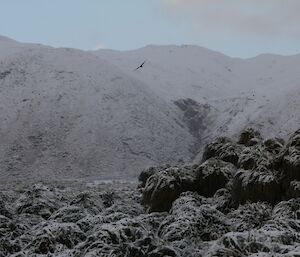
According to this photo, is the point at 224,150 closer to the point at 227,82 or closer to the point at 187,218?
the point at 187,218

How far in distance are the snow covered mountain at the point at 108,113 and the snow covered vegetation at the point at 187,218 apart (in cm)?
2588

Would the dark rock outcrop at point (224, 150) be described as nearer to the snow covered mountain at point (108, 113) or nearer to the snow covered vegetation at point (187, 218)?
the snow covered vegetation at point (187, 218)

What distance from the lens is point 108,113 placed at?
53.4 m

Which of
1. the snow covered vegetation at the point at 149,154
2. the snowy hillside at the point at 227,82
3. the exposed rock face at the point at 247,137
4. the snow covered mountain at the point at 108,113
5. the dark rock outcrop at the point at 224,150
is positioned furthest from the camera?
the snowy hillside at the point at 227,82

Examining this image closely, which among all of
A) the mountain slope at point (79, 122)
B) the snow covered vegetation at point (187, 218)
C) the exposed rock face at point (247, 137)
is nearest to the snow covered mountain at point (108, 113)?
the mountain slope at point (79, 122)

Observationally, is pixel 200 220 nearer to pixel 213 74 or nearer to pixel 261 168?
pixel 261 168

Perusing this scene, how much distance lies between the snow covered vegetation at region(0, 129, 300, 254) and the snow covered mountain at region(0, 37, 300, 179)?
25883 millimetres

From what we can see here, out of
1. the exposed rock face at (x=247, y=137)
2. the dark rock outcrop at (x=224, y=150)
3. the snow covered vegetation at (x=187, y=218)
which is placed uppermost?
the exposed rock face at (x=247, y=137)

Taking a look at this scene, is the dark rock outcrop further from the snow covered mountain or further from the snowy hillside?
the snowy hillside

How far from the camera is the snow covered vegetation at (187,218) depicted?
19.2 ft

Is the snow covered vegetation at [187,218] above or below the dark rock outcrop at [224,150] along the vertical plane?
below

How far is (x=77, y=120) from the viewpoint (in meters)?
50.6

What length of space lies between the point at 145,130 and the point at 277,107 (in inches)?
523

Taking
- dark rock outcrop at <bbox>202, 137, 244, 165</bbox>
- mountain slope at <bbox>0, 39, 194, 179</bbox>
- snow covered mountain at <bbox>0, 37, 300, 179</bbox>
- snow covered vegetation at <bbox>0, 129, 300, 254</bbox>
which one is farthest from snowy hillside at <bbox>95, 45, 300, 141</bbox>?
snow covered vegetation at <bbox>0, 129, 300, 254</bbox>
